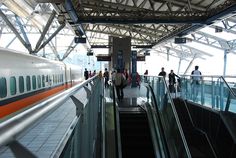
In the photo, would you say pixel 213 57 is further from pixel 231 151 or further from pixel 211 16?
pixel 231 151

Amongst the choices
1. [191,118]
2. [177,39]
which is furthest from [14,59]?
[177,39]

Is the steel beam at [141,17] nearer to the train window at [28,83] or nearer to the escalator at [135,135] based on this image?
the escalator at [135,135]

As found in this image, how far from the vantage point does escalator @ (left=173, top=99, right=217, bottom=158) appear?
41.5ft

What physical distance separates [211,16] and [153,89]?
6609mm

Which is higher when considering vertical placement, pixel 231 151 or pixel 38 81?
pixel 38 81

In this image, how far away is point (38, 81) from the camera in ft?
44.0

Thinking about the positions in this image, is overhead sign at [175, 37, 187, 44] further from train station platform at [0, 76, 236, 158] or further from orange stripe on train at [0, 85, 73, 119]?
orange stripe on train at [0, 85, 73, 119]

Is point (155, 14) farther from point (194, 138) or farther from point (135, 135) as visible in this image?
point (135, 135)

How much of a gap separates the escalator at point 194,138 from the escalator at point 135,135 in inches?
68.1

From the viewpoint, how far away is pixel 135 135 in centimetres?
1333

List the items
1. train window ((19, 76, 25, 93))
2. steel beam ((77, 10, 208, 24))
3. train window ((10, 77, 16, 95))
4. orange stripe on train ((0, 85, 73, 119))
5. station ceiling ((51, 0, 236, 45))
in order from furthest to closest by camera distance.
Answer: steel beam ((77, 10, 208, 24)) → station ceiling ((51, 0, 236, 45)) → train window ((19, 76, 25, 93)) → train window ((10, 77, 16, 95)) → orange stripe on train ((0, 85, 73, 119))

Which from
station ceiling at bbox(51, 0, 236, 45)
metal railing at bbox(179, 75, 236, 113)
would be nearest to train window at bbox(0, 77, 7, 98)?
station ceiling at bbox(51, 0, 236, 45)

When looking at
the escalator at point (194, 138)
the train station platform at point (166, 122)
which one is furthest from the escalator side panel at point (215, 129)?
the escalator at point (194, 138)

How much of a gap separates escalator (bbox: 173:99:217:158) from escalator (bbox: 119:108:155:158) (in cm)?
173
